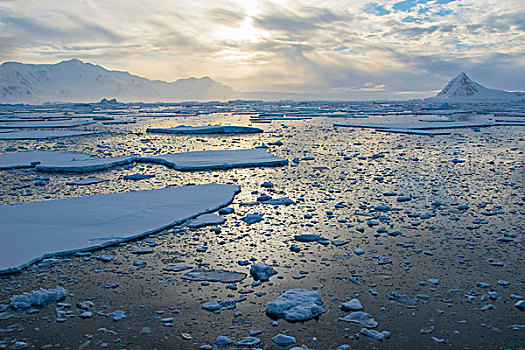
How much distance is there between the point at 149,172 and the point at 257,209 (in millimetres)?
3804

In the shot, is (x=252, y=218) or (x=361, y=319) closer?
(x=361, y=319)

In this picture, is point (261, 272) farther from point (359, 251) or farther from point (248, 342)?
point (359, 251)

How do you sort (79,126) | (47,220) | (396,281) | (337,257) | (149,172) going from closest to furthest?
(396,281) < (337,257) < (47,220) < (149,172) < (79,126)

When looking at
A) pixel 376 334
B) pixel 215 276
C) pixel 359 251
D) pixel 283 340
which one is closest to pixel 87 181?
pixel 215 276

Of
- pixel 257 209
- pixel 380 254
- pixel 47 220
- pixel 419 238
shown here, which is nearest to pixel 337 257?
pixel 380 254

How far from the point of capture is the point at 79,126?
23.1 metres

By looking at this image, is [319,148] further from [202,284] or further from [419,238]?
[202,284]

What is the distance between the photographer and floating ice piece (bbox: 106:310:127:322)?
2.85 meters

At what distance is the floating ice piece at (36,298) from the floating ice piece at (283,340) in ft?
5.94

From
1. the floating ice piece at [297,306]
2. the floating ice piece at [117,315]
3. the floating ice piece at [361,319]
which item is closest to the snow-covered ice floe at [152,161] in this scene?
the floating ice piece at [117,315]

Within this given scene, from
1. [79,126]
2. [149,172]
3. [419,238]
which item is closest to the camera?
[419,238]

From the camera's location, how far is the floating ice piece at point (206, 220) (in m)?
4.90

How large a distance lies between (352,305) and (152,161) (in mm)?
7773

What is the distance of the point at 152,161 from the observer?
32.1 feet
